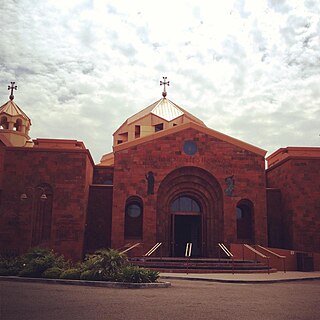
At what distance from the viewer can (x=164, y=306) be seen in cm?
1041

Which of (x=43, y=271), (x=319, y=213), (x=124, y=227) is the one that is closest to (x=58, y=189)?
(x=124, y=227)

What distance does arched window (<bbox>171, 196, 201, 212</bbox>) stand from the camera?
30.2 m

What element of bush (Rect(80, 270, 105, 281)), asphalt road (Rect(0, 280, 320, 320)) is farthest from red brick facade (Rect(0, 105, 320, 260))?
asphalt road (Rect(0, 280, 320, 320))

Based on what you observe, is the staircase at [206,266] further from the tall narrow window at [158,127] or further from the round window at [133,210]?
the tall narrow window at [158,127]

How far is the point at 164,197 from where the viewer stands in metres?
29.4

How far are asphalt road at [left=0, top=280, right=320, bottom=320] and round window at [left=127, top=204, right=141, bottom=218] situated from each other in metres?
15.1

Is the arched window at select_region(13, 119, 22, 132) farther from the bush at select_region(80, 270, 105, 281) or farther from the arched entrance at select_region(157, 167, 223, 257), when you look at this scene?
the bush at select_region(80, 270, 105, 281)

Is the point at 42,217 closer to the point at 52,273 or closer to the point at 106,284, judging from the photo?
the point at 52,273

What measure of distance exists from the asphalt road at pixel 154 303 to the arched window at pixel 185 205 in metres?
15.6

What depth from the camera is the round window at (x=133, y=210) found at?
29.3 metres

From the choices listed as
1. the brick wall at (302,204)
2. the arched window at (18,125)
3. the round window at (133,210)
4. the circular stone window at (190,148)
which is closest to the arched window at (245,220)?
the brick wall at (302,204)

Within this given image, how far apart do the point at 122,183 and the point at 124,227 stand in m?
2.96

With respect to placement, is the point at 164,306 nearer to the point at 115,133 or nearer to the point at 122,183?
the point at 122,183

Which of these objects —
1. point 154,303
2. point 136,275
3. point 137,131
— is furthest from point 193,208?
point 154,303
